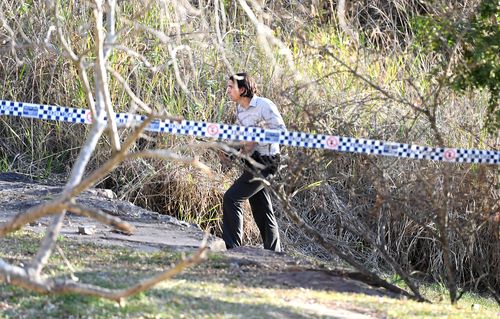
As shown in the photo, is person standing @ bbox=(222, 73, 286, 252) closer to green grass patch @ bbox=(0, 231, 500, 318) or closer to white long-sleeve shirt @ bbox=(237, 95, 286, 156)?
white long-sleeve shirt @ bbox=(237, 95, 286, 156)

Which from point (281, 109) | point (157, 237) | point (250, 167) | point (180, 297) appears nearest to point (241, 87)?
point (250, 167)

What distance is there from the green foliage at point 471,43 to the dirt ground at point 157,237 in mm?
1894

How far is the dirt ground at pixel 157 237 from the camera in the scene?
7.94m

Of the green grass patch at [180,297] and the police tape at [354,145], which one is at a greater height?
the police tape at [354,145]

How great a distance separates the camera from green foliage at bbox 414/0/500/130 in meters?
8.21

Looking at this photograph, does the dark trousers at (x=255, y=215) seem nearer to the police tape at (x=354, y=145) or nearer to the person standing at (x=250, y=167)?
the person standing at (x=250, y=167)

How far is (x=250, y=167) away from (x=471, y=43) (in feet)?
8.18

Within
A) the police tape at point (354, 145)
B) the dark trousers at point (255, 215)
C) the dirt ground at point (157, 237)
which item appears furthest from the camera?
the dark trousers at point (255, 215)

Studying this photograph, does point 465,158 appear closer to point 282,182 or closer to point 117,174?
point 282,182

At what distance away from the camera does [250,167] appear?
31.9ft

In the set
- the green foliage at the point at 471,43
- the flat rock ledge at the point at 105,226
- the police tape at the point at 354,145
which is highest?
the green foliage at the point at 471,43

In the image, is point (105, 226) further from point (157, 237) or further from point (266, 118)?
point (266, 118)

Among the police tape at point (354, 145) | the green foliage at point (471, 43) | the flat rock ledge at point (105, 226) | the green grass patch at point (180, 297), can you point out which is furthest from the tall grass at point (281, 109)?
the green grass patch at point (180, 297)

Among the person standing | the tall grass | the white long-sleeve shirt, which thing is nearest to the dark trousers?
the person standing
